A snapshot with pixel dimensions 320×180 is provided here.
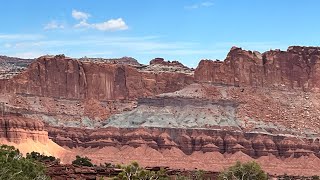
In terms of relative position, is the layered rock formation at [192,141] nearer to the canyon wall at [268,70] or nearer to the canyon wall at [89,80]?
the canyon wall at [89,80]

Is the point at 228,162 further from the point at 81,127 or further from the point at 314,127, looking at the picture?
the point at 81,127

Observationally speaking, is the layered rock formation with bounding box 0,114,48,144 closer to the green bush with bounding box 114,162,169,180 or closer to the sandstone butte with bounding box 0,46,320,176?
the sandstone butte with bounding box 0,46,320,176

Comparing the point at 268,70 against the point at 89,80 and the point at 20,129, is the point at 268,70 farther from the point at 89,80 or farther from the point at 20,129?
the point at 20,129

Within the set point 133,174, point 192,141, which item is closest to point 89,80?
point 192,141

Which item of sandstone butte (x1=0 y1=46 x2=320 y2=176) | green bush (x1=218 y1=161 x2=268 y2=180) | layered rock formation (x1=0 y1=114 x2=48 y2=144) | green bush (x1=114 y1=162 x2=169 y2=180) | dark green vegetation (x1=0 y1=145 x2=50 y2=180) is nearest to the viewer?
dark green vegetation (x1=0 y1=145 x2=50 y2=180)

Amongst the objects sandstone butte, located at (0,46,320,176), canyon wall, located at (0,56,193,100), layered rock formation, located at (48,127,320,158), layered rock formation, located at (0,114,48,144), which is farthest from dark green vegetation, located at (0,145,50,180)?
canyon wall, located at (0,56,193,100)

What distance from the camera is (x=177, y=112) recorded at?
156 metres

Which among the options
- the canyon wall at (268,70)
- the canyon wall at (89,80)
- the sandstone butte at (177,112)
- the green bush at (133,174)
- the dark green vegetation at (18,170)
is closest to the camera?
the dark green vegetation at (18,170)

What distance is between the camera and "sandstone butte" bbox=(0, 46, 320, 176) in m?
141

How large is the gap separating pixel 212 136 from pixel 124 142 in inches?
577

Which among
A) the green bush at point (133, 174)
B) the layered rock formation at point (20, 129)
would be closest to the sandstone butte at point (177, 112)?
the layered rock formation at point (20, 129)

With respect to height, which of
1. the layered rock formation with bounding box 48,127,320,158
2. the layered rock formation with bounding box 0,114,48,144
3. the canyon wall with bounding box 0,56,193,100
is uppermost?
the canyon wall with bounding box 0,56,193,100

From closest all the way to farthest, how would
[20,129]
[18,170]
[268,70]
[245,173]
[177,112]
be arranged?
1. [18,170]
2. [245,173]
3. [20,129]
4. [177,112]
5. [268,70]

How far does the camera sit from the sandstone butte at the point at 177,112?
463 feet
